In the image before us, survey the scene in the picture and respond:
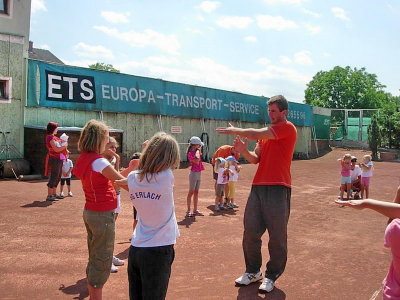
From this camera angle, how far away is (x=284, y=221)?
4.59 m

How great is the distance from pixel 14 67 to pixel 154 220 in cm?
1407

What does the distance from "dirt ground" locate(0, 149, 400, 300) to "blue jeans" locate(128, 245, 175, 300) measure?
5.18ft

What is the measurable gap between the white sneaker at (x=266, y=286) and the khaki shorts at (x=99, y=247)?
1.73 metres

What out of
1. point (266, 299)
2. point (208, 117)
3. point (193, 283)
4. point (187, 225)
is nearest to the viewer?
point (266, 299)

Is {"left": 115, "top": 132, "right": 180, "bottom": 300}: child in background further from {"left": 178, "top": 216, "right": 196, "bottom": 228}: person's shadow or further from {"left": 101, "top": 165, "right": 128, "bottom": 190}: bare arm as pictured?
{"left": 178, "top": 216, "right": 196, "bottom": 228}: person's shadow

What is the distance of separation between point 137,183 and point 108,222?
1.13m

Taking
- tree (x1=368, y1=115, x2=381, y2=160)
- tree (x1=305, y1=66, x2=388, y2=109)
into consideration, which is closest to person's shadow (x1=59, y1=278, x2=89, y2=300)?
tree (x1=368, y1=115, x2=381, y2=160)

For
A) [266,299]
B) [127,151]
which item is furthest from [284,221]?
[127,151]

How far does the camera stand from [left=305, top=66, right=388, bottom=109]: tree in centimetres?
6681

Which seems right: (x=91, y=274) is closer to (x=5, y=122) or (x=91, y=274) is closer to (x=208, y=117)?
(x=5, y=122)

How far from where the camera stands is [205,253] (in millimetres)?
5980

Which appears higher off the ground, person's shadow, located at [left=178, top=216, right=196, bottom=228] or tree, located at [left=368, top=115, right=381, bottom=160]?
tree, located at [left=368, top=115, right=381, bottom=160]

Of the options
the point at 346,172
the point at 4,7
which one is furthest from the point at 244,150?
the point at 4,7

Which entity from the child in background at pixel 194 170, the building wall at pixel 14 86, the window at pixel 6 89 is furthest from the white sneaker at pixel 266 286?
the window at pixel 6 89
